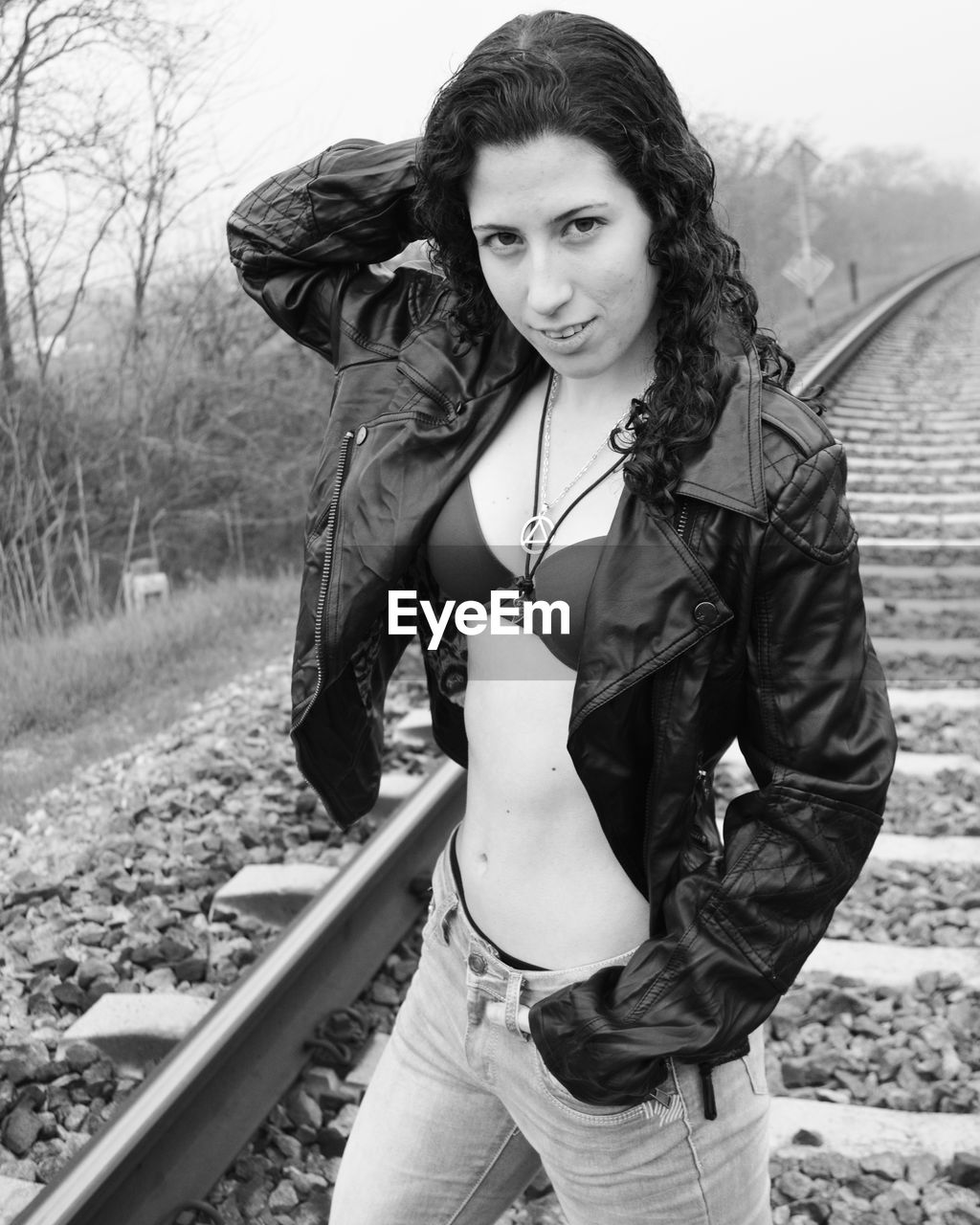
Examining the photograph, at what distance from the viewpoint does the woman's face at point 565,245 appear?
1530mm

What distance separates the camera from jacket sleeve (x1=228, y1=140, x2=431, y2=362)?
2094mm

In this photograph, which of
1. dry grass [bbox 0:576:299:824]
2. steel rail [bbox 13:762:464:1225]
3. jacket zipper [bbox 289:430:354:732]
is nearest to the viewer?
jacket zipper [bbox 289:430:354:732]

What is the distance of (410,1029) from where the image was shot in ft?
6.05

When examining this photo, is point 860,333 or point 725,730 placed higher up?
point 725,730

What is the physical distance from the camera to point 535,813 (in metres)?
1.73

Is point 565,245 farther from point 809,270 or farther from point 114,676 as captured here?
point 809,270

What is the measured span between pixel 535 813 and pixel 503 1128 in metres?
0.46

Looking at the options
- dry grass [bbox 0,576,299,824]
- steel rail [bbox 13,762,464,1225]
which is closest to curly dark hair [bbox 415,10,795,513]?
steel rail [bbox 13,762,464,1225]

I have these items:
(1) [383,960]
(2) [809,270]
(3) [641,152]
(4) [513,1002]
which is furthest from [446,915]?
(2) [809,270]

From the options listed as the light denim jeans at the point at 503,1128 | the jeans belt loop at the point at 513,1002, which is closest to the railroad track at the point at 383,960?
the light denim jeans at the point at 503,1128

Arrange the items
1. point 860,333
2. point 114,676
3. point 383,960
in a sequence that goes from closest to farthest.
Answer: point 383,960 < point 114,676 < point 860,333

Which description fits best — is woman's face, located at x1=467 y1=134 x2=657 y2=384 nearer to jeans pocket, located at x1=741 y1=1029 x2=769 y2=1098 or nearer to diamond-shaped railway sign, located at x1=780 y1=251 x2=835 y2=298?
jeans pocket, located at x1=741 y1=1029 x2=769 y2=1098

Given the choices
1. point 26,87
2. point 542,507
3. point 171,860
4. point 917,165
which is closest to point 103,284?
point 26,87

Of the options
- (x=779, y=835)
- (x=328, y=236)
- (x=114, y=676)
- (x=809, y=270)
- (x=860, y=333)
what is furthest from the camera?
(x=809, y=270)
